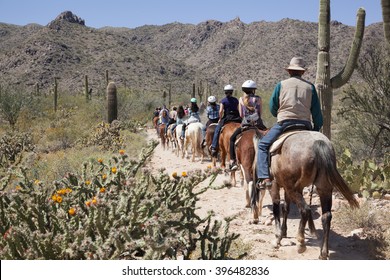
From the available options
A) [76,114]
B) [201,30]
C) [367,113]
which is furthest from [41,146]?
[201,30]

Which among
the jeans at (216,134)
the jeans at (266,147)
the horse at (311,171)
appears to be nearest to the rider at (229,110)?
the jeans at (216,134)

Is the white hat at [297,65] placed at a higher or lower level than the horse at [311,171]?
higher

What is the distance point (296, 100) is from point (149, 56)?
251 ft

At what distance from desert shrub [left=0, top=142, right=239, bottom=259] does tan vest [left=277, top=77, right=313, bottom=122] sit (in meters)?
2.13

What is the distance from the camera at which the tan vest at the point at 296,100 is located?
561 centimetres

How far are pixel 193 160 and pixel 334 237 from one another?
8.83 metres

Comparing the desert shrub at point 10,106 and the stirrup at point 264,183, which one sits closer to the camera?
the stirrup at point 264,183

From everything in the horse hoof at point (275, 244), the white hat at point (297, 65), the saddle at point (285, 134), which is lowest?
the horse hoof at point (275, 244)

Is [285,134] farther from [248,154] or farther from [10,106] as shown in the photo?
[10,106]

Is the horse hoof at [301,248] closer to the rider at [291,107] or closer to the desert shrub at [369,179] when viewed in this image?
the rider at [291,107]

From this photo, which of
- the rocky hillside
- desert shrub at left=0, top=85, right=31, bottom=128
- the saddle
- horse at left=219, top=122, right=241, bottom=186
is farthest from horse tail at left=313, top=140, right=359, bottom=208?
the rocky hillside

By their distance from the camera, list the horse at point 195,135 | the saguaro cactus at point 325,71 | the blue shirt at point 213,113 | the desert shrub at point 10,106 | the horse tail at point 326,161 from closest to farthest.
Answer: the horse tail at point 326,161 < the saguaro cactus at point 325,71 < the blue shirt at point 213,113 < the horse at point 195,135 < the desert shrub at point 10,106

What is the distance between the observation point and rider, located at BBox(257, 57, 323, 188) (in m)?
5.61

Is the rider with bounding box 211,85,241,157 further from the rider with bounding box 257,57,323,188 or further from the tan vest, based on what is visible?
the tan vest
